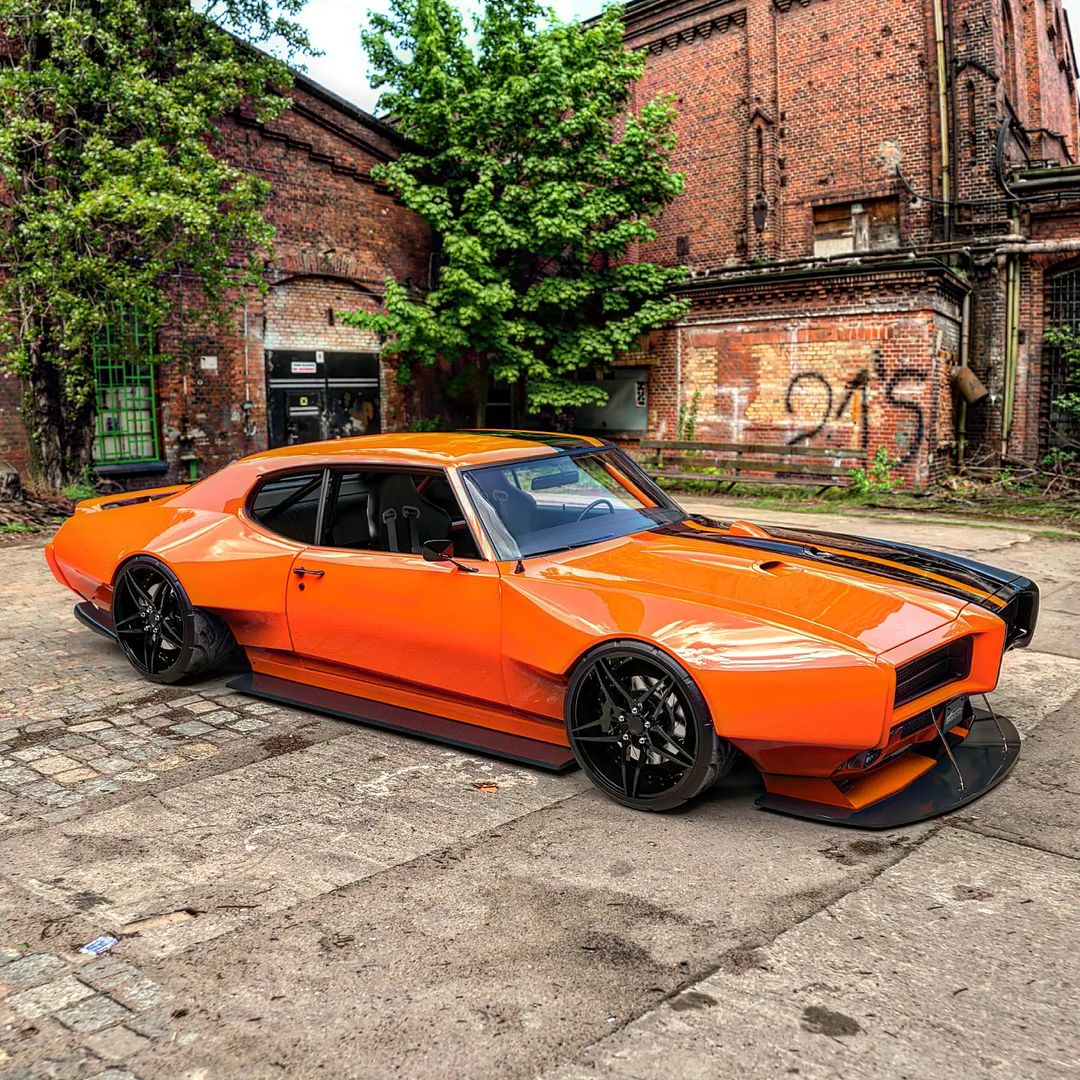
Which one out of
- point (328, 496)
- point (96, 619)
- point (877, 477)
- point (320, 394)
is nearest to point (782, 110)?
point (877, 477)

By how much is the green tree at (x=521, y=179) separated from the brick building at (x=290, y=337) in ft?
2.91

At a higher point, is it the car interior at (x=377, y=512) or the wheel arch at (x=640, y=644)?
the car interior at (x=377, y=512)

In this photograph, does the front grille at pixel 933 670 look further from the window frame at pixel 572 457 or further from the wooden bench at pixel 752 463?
the wooden bench at pixel 752 463

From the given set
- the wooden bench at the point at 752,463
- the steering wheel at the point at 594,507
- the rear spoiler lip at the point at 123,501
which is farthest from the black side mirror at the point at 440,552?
the wooden bench at the point at 752,463

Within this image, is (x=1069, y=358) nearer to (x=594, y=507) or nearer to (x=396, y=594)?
(x=594, y=507)

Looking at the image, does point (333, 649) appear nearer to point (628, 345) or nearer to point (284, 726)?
point (284, 726)

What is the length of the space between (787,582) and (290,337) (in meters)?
15.8

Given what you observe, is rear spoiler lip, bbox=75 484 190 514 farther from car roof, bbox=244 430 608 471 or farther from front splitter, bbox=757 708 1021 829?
front splitter, bbox=757 708 1021 829

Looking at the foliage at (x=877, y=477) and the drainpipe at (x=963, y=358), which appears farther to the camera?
the drainpipe at (x=963, y=358)

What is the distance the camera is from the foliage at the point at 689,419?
754 inches

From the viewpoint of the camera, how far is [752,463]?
57.9ft

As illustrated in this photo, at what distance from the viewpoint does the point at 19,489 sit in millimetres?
13484

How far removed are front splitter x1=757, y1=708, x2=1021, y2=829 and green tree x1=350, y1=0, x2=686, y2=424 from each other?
14.5 meters

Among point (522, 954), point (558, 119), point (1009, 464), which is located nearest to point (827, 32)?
point (558, 119)
